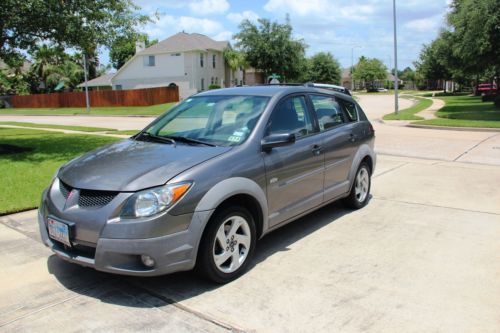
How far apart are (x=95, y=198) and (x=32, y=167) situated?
6.49 metres

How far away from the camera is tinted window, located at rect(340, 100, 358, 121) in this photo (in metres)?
6.32

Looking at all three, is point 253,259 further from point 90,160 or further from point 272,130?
point 90,160

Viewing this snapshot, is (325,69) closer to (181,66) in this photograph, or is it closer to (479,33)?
(181,66)

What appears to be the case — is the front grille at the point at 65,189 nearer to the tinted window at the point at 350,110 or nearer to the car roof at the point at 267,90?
the car roof at the point at 267,90

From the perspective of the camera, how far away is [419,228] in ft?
18.2

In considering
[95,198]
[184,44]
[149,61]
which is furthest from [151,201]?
[149,61]

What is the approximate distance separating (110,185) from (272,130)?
5.70ft

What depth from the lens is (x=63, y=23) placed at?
11.6m

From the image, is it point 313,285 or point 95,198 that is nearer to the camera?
point 95,198

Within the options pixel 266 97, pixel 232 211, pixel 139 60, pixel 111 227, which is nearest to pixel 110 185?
pixel 111 227

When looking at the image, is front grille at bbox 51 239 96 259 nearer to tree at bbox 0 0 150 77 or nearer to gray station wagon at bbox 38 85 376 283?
gray station wagon at bbox 38 85 376 283

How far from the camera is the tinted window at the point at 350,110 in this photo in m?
6.32

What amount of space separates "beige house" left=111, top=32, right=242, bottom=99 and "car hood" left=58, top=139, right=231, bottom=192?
4639 centimetres

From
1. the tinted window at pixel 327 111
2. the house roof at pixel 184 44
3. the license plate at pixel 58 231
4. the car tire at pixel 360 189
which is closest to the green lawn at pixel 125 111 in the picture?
the house roof at pixel 184 44
